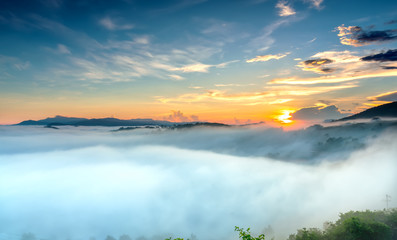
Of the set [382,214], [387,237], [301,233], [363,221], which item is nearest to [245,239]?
[301,233]

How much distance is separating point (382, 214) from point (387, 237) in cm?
1471

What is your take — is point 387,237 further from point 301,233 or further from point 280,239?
point 280,239

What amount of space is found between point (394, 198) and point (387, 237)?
7462 inches

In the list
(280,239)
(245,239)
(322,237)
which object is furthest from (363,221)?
(280,239)

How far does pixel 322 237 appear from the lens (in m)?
61.6

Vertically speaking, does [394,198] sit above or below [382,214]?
below

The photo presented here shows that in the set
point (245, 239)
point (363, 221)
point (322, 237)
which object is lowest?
point (322, 237)

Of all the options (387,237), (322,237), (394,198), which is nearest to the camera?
(387,237)

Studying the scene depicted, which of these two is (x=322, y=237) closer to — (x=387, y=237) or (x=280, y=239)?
(x=387, y=237)

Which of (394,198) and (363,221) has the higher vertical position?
(363,221)

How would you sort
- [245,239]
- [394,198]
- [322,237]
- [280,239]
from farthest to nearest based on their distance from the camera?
[394,198], [280,239], [322,237], [245,239]

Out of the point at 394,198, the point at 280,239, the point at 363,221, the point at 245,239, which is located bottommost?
the point at 280,239

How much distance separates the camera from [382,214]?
69.8 m

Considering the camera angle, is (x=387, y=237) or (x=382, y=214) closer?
(x=387, y=237)
